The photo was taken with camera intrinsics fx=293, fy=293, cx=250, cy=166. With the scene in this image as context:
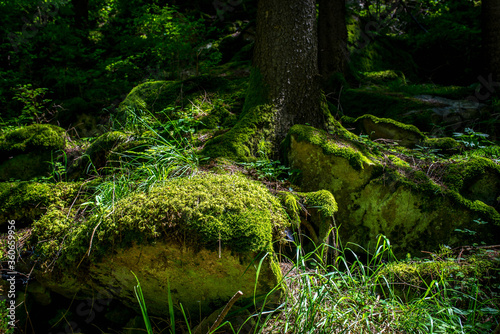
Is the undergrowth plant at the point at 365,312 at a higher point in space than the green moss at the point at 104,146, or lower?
lower

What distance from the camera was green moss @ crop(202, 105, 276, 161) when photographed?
10.0 feet

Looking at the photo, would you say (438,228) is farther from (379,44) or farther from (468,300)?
(379,44)

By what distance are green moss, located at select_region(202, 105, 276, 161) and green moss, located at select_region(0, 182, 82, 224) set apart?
1365 mm

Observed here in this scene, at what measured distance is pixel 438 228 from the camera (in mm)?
2799

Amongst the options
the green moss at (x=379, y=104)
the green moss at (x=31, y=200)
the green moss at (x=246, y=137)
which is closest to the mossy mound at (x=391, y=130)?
the green moss at (x=379, y=104)

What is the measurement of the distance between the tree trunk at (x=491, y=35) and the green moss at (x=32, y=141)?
736cm

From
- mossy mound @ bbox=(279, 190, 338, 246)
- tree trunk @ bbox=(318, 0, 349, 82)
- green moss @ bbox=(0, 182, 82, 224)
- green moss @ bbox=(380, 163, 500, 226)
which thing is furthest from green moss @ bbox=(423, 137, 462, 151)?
green moss @ bbox=(0, 182, 82, 224)

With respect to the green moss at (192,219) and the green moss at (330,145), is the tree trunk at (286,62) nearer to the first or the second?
the green moss at (330,145)

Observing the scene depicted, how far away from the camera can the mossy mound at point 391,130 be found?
3.94 m

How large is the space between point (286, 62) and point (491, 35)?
14.9 ft

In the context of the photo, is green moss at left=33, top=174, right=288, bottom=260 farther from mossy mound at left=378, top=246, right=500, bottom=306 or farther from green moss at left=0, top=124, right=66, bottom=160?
green moss at left=0, top=124, right=66, bottom=160

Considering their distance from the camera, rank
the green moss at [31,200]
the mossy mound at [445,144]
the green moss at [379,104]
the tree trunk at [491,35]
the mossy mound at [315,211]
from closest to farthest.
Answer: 1. the mossy mound at [315,211]
2. the green moss at [31,200]
3. the mossy mound at [445,144]
4. the green moss at [379,104]
5. the tree trunk at [491,35]

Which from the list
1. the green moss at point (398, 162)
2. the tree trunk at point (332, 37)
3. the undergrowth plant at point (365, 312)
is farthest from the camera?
the tree trunk at point (332, 37)

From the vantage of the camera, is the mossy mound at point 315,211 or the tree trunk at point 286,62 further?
the tree trunk at point 286,62
